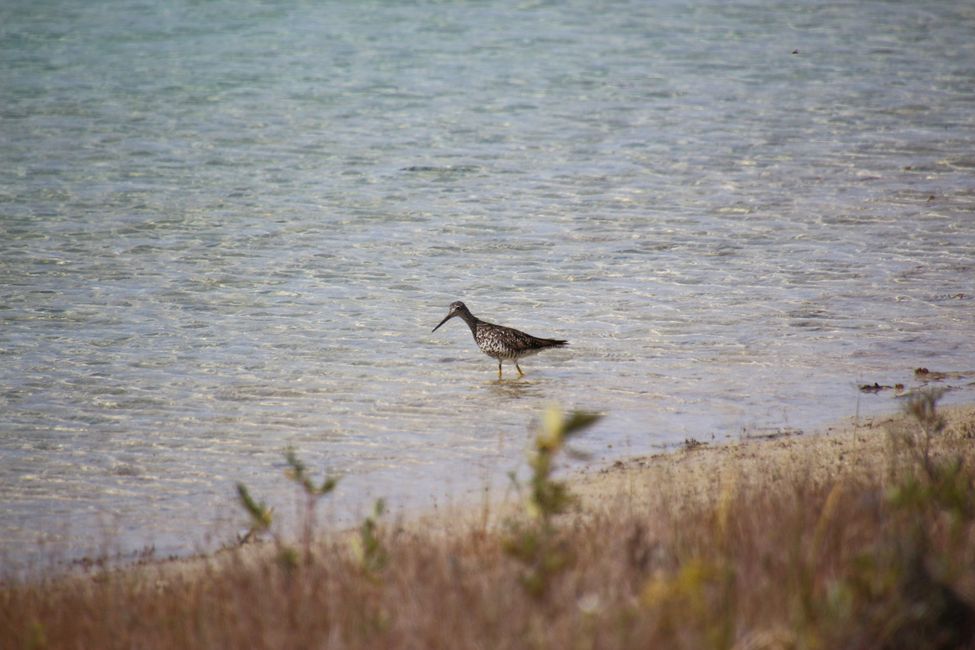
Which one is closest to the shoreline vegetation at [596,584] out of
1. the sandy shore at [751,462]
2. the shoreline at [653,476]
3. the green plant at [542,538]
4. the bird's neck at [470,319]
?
the green plant at [542,538]

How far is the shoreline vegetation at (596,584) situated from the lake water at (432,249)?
140 cm

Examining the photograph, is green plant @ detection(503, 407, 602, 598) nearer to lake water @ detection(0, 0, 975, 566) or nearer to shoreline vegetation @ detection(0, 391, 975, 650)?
shoreline vegetation @ detection(0, 391, 975, 650)

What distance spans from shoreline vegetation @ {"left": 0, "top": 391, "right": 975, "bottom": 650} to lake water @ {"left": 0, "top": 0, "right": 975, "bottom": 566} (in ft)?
4.60

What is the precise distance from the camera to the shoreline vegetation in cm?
465

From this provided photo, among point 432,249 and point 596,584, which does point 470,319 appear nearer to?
point 432,249

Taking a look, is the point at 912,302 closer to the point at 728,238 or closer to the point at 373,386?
the point at 728,238

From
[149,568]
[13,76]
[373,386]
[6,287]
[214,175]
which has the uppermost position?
[13,76]

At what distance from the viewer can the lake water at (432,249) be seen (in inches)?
392

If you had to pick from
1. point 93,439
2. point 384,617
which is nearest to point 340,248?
point 93,439

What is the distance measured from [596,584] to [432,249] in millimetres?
11926

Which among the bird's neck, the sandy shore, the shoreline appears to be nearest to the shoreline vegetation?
the shoreline

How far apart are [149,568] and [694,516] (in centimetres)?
310

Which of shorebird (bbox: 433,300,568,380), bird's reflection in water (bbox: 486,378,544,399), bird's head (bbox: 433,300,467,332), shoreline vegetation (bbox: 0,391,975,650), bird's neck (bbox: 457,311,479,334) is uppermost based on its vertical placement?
bird's head (bbox: 433,300,467,332)

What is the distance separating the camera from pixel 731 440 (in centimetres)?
940
